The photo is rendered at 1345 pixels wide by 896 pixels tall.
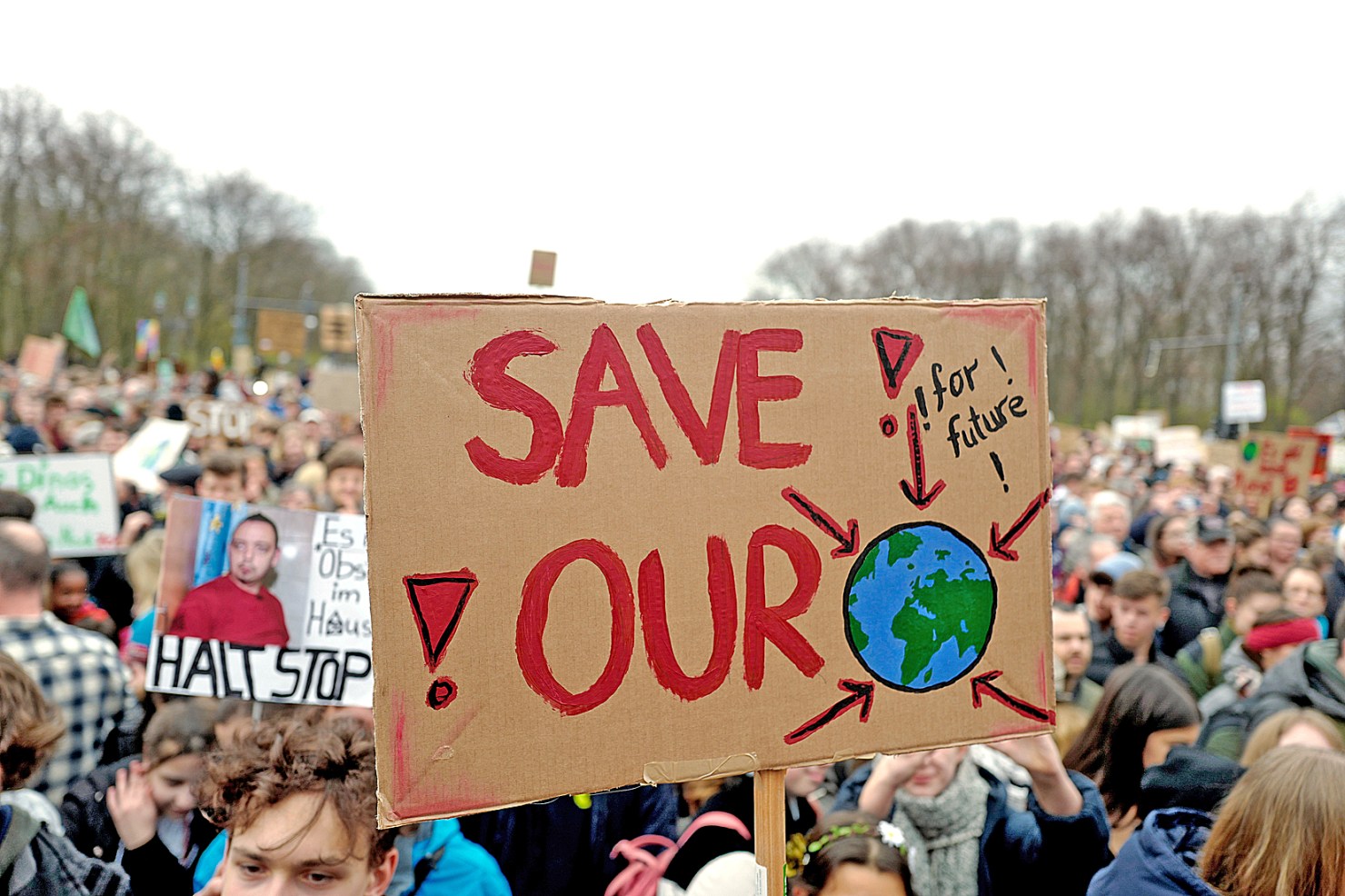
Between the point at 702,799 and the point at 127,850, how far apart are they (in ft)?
5.15

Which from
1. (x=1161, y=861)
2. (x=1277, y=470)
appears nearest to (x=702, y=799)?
(x=1161, y=861)

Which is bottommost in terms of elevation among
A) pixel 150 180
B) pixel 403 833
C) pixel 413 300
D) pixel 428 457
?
pixel 403 833

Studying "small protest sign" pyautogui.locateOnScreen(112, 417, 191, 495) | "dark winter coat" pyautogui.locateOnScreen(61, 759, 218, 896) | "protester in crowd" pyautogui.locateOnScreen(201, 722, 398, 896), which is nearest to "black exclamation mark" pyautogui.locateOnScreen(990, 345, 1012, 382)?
"protester in crowd" pyautogui.locateOnScreen(201, 722, 398, 896)

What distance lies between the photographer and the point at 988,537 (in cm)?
193

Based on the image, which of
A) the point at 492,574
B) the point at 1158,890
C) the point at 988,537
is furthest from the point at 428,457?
the point at 1158,890

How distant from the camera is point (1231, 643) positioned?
505 centimetres

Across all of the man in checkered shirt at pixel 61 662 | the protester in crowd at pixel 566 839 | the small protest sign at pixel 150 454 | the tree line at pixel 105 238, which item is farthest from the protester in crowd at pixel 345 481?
the tree line at pixel 105 238

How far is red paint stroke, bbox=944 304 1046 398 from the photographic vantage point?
194 cm

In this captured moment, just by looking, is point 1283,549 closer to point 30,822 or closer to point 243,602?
point 243,602

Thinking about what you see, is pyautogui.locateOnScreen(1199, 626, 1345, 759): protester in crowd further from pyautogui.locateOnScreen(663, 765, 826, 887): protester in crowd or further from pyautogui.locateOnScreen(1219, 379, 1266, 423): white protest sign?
pyautogui.locateOnScreen(1219, 379, 1266, 423): white protest sign

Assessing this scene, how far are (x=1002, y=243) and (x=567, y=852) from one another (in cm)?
4800

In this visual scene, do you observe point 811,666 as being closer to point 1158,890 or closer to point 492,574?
point 492,574

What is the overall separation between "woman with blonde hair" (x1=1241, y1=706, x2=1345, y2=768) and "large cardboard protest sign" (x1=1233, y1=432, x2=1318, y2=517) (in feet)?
29.6

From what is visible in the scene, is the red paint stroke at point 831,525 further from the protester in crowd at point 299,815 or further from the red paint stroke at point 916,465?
the protester in crowd at point 299,815
